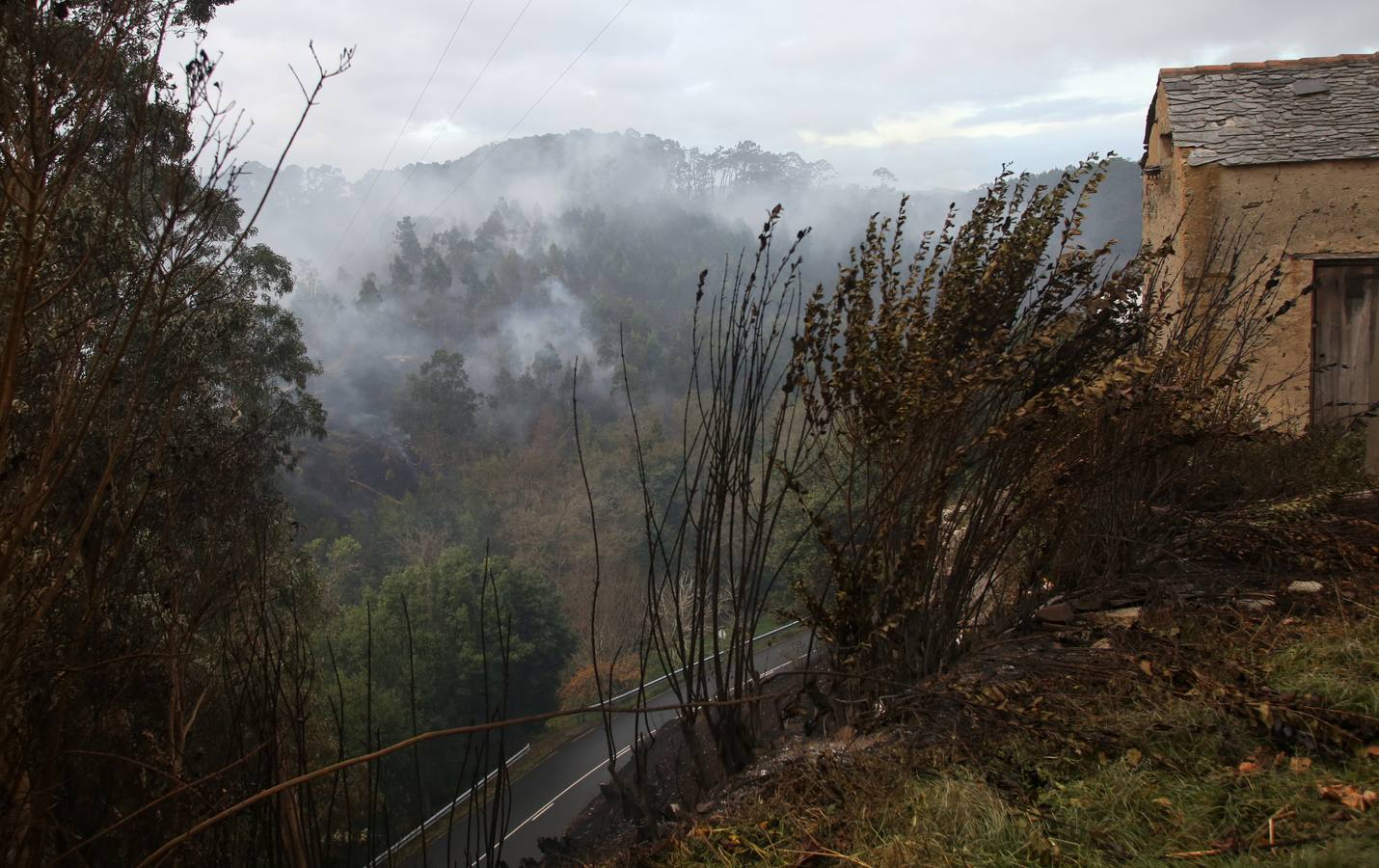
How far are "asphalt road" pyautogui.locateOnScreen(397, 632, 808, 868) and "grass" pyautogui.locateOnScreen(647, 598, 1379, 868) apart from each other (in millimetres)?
10846

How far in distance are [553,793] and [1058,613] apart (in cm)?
1453

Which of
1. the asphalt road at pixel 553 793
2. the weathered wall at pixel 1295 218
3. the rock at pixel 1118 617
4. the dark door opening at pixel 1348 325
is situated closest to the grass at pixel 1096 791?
the rock at pixel 1118 617

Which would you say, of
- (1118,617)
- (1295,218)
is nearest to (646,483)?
(1118,617)

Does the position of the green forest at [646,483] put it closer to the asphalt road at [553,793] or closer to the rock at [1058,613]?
the rock at [1058,613]

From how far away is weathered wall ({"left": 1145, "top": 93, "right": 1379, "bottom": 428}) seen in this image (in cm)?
772

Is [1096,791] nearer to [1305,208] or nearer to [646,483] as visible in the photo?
[646,483]

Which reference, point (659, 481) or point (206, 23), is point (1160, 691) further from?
point (659, 481)

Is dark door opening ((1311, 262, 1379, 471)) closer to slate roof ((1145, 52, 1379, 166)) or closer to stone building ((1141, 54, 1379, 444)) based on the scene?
stone building ((1141, 54, 1379, 444))

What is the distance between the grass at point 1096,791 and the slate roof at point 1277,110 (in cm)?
652

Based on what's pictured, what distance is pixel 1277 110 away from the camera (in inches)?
327

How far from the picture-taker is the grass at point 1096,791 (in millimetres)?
2117

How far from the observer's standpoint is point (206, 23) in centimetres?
1086

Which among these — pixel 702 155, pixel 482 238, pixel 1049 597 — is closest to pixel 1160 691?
pixel 1049 597

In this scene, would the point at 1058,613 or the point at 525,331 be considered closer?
the point at 1058,613
